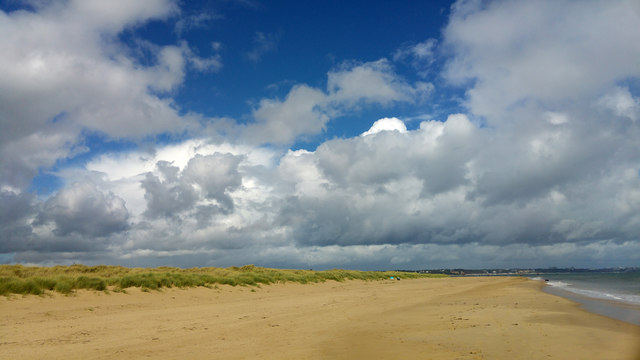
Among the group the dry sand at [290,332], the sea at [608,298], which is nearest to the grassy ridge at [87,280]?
the dry sand at [290,332]

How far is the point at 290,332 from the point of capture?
13672 mm

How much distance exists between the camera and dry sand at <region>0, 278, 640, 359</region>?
10.2 m

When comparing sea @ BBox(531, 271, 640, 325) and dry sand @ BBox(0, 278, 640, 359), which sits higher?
dry sand @ BBox(0, 278, 640, 359)

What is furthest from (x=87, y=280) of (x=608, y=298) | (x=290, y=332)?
(x=608, y=298)

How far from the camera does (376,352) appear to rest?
10.3 meters

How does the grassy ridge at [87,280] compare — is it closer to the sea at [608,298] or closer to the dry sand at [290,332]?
the dry sand at [290,332]

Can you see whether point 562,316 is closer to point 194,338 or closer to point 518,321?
point 518,321

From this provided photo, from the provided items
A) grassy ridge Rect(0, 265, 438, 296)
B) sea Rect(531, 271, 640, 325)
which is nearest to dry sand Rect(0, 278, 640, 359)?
grassy ridge Rect(0, 265, 438, 296)

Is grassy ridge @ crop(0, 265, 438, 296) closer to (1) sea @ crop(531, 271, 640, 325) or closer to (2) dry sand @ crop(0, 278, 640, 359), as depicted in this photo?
(2) dry sand @ crop(0, 278, 640, 359)

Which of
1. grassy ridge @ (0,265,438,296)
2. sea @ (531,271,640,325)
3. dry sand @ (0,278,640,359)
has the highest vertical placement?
grassy ridge @ (0,265,438,296)

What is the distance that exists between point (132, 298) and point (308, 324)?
12348 mm

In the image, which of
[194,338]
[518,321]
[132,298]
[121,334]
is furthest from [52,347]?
[518,321]

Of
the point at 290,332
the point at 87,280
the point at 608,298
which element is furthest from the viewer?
the point at 608,298

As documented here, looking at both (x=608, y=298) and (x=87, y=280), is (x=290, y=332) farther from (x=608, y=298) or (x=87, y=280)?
(x=608, y=298)
